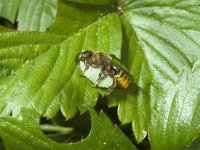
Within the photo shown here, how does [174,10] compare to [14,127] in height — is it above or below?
above

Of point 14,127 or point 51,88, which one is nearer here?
point 14,127

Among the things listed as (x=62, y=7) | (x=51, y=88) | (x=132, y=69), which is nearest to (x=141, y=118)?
(x=132, y=69)

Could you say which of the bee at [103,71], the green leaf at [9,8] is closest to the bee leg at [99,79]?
the bee at [103,71]

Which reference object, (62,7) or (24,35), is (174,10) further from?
(24,35)

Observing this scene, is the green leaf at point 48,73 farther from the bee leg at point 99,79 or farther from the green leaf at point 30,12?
the green leaf at point 30,12

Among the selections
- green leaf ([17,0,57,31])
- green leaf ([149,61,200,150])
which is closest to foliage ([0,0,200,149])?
green leaf ([149,61,200,150])

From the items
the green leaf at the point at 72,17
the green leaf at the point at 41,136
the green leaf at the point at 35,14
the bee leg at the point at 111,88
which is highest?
the green leaf at the point at 72,17

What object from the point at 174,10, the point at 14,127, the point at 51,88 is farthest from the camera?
the point at 174,10
